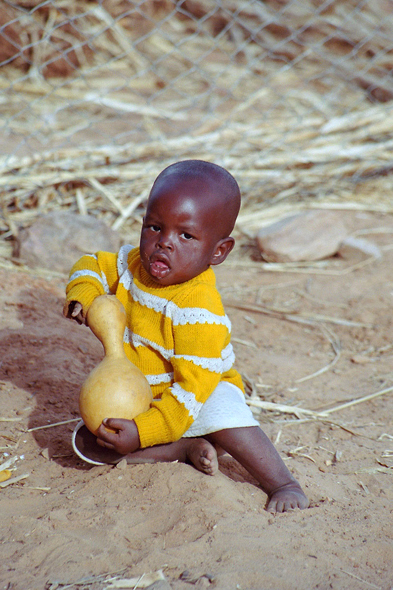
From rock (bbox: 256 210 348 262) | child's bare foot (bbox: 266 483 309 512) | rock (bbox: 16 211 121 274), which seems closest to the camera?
child's bare foot (bbox: 266 483 309 512)

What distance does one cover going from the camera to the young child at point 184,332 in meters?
1.95

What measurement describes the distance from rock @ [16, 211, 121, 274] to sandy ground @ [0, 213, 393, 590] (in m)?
0.26

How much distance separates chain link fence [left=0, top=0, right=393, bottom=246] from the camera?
5.07 metres

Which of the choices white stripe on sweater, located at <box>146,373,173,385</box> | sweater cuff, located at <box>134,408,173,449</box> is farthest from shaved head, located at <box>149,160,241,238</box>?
sweater cuff, located at <box>134,408,173,449</box>

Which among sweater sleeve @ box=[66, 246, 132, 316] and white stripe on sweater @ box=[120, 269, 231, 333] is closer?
white stripe on sweater @ box=[120, 269, 231, 333]

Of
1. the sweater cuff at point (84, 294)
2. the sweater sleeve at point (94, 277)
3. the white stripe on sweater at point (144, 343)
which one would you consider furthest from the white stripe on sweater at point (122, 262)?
the white stripe on sweater at point (144, 343)

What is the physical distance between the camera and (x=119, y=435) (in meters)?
1.91

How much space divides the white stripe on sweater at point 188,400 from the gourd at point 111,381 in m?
0.10

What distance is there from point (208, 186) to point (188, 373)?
0.60 metres

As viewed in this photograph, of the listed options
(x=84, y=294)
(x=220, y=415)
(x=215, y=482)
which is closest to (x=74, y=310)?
(x=84, y=294)

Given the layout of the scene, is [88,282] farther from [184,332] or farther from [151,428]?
[151,428]

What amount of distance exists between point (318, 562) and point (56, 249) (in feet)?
10.3

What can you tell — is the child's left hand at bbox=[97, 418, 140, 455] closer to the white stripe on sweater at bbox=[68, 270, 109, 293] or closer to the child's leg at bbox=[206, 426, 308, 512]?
the child's leg at bbox=[206, 426, 308, 512]

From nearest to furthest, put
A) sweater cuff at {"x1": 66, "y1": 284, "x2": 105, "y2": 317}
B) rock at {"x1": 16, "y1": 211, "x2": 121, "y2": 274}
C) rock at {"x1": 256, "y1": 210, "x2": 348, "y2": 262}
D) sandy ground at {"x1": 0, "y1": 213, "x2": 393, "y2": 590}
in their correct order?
sandy ground at {"x1": 0, "y1": 213, "x2": 393, "y2": 590} < sweater cuff at {"x1": 66, "y1": 284, "x2": 105, "y2": 317} < rock at {"x1": 16, "y1": 211, "x2": 121, "y2": 274} < rock at {"x1": 256, "y1": 210, "x2": 348, "y2": 262}
